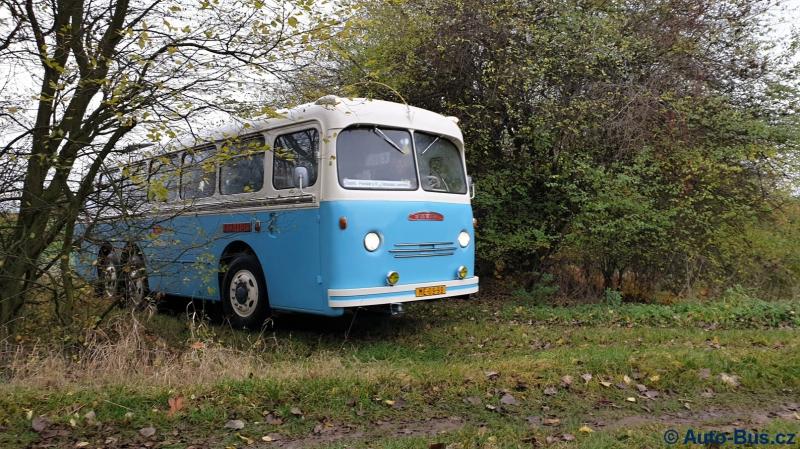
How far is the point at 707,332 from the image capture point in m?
7.59

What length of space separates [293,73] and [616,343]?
15.8ft

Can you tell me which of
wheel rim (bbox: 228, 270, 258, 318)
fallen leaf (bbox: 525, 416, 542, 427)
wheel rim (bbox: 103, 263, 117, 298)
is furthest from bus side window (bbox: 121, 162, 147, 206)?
fallen leaf (bbox: 525, 416, 542, 427)

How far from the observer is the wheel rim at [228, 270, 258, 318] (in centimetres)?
791

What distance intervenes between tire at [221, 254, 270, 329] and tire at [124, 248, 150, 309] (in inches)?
44.1

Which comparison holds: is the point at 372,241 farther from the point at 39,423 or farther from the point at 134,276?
the point at 39,423

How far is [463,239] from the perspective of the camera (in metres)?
7.88

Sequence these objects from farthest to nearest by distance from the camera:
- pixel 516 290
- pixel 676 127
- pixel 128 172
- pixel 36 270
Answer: pixel 516 290 → pixel 676 127 → pixel 36 270 → pixel 128 172

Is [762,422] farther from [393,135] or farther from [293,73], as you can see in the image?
[293,73]

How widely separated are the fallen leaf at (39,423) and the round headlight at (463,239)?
484 cm

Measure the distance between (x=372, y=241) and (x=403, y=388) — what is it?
214 centimetres

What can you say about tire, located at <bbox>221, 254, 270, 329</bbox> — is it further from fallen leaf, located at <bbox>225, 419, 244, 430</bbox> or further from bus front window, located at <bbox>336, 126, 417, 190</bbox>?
fallen leaf, located at <bbox>225, 419, 244, 430</bbox>

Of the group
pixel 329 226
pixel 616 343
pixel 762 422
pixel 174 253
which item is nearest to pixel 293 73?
pixel 329 226

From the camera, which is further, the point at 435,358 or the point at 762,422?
the point at 435,358

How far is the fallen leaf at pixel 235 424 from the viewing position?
445cm
